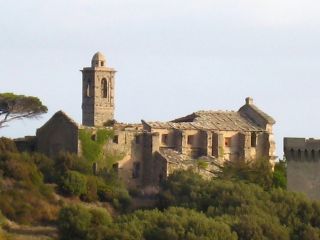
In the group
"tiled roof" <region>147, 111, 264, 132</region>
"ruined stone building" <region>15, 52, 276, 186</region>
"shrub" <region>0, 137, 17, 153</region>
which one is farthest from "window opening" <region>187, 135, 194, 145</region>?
"shrub" <region>0, 137, 17, 153</region>

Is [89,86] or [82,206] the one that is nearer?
[82,206]

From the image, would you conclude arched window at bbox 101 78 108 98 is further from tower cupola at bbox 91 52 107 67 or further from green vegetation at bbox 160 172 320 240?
green vegetation at bbox 160 172 320 240

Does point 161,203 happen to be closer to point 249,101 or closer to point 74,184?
point 74,184

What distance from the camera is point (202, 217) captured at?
6944 cm

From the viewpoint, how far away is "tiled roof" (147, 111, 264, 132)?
8369 cm

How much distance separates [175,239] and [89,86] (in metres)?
24.8

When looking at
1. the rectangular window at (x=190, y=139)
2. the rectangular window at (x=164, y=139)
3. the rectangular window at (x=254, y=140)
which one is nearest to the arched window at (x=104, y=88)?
the rectangular window at (x=164, y=139)

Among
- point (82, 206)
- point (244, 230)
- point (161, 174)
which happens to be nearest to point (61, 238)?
point (82, 206)

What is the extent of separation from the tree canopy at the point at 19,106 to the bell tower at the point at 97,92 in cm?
645

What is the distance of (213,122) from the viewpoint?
85750 millimetres

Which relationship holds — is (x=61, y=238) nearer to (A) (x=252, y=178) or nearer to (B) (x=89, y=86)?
(A) (x=252, y=178)

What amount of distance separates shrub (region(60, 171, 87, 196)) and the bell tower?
13.5 meters

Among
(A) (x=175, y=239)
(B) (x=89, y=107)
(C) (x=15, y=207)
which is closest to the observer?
(A) (x=175, y=239)

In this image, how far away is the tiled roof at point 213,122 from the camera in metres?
83.7
